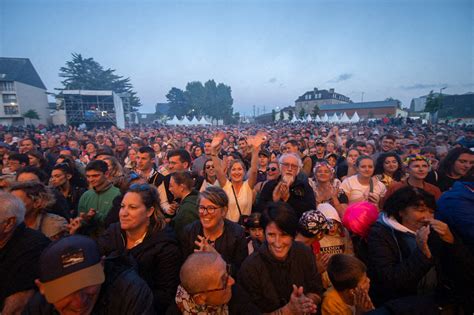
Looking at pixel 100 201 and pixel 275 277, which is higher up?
pixel 100 201

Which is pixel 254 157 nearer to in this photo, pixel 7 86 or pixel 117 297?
pixel 117 297

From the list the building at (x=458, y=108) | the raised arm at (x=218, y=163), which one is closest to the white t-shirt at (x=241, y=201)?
the raised arm at (x=218, y=163)

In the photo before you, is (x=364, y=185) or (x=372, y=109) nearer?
(x=364, y=185)

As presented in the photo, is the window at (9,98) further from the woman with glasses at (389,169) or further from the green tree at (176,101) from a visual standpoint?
the woman with glasses at (389,169)

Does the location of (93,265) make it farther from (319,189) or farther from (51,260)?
(319,189)

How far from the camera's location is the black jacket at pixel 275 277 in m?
2.18

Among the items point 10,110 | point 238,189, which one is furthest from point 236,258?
point 10,110

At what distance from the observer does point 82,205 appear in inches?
146

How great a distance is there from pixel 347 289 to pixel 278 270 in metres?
0.64

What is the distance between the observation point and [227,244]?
8.50 feet

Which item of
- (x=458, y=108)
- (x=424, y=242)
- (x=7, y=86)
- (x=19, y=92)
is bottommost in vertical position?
(x=424, y=242)

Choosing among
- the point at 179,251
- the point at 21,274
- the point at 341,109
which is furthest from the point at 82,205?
the point at 341,109

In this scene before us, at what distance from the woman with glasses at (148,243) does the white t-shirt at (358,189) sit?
3253mm

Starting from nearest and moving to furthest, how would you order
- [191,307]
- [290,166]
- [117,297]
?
[117,297] < [191,307] < [290,166]
